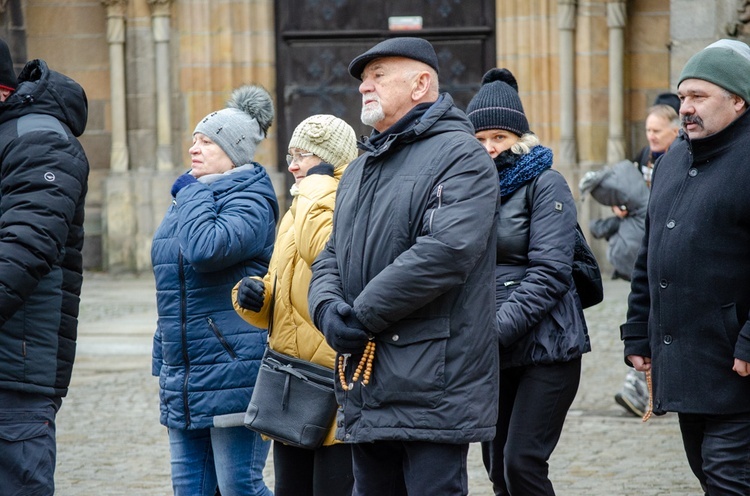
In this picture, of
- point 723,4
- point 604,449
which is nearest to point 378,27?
point 723,4

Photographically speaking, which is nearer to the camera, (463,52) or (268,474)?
(268,474)

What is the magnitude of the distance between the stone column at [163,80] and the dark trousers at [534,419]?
11.1m

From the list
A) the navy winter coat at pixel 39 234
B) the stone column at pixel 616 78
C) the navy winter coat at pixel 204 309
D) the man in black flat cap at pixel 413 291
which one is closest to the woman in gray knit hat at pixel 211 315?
the navy winter coat at pixel 204 309

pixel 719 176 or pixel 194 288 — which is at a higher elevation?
pixel 719 176

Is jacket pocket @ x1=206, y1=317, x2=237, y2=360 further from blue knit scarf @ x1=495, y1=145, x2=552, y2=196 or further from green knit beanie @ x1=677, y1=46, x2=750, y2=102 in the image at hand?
green knit beanie @ x1=677, y1=46, x2=750, y2=102

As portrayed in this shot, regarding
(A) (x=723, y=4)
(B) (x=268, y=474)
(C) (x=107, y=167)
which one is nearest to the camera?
(B) (x=268, y=474)

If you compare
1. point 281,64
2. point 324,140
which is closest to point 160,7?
point 281,64

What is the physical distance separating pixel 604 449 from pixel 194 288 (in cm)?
300

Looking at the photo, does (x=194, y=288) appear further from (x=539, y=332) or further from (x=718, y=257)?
(x=718, y=257)

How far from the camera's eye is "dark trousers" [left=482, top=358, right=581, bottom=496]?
5.11 meters

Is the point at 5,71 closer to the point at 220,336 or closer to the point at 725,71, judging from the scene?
the point at 220,336

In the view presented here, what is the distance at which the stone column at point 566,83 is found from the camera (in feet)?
49.8

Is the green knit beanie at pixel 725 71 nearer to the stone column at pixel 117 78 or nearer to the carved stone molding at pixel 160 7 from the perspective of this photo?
the carved stone molding at pixel 160 7

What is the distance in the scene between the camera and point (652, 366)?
475cm
